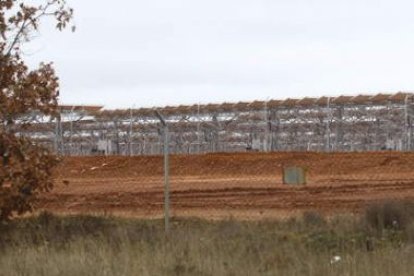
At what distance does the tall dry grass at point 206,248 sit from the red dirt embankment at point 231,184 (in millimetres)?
2071

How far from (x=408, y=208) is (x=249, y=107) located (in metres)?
49.6

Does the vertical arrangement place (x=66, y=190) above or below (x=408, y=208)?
below

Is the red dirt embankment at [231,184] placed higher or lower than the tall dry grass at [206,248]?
lower

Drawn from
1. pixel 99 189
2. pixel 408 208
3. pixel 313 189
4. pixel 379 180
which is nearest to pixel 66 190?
pixel 99 189

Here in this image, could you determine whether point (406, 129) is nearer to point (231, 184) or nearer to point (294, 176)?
point (231, 184)

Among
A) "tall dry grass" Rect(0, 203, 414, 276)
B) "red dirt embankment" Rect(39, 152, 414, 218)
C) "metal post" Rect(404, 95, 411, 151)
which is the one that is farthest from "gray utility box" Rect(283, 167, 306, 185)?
"metal post" Rect(404, 95, 411, 151)

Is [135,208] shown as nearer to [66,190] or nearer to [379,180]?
[66,190]

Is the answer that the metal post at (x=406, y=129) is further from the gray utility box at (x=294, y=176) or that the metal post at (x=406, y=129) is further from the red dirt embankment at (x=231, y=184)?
the gray utility box at (x=294, y=176)

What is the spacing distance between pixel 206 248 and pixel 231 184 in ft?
78.5

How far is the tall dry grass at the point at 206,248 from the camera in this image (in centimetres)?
838

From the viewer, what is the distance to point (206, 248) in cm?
982

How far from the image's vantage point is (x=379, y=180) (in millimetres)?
33062

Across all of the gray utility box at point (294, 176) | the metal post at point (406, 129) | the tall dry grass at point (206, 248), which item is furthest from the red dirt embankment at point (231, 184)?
the metal post at point (406, 129)

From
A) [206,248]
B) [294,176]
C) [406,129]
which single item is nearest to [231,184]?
[294,176]
